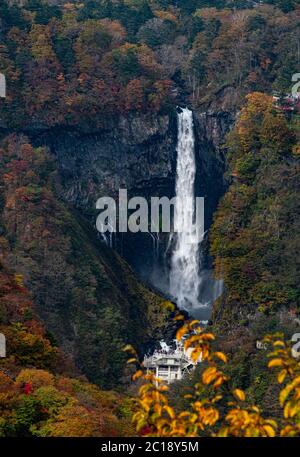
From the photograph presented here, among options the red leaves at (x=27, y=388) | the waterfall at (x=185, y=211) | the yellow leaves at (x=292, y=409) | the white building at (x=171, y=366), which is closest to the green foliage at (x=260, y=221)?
the white building at (x=171, y=366)

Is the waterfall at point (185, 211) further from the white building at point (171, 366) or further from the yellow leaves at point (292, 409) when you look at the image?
the yellow leaves at point (292, 409)

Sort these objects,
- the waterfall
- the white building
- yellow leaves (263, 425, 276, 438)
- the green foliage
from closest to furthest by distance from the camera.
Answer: yellow leaves (263, 425, 276, 438)
the white building
the green foliage
the waterfall

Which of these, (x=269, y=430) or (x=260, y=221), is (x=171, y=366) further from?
(x=269, y=430)

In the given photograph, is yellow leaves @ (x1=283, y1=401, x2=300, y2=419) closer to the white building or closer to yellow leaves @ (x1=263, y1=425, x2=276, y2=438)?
yellow leaves @ (x1=263, y1=425, x2=276, y2=438)

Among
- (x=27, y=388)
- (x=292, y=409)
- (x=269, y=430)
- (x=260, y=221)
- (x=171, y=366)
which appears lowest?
(x=269, y=430)

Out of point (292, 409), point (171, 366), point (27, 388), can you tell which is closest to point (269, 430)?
point (292, 409)

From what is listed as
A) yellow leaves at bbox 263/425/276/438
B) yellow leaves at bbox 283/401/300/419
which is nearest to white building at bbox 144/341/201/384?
yellow leaves at bbox 283/401/300/419

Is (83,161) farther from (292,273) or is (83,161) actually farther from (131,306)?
(292,273)

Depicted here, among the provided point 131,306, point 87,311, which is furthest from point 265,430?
point 131,306
